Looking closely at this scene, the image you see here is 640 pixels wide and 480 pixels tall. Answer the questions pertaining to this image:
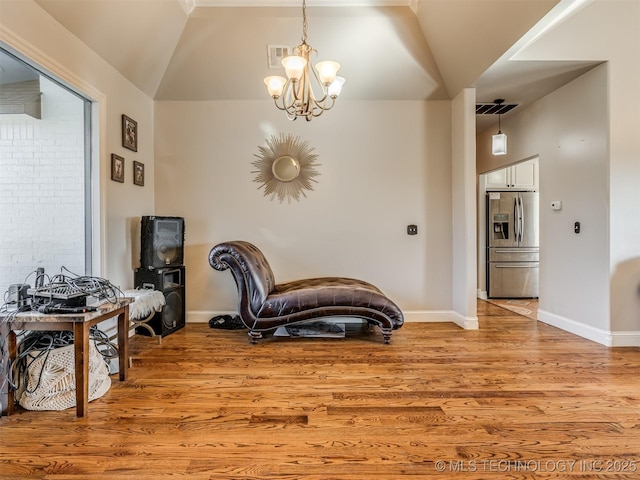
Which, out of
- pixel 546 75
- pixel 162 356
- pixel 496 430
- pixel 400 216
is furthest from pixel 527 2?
pixel 162 356

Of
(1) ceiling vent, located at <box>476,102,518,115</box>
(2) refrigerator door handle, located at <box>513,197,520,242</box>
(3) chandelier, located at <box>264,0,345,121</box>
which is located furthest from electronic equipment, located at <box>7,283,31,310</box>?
(2) refrigerator door handle, located at <box>513,197,520,242</box>

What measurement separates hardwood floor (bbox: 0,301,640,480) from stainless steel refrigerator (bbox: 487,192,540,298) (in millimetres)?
2416

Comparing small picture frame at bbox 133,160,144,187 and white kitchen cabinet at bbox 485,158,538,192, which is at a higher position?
white kitchen cabinet at bbox 485,158,538,192

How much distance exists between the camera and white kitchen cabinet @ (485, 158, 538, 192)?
5.18m

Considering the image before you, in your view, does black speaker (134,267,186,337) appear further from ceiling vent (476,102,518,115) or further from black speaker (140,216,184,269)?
ceiling vent (476,102,518,115)

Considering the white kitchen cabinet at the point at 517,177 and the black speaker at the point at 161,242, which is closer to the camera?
the black speaker at the point at 161,242

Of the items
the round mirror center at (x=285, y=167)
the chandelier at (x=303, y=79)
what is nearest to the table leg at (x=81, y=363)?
the chandelier at (x=303, y=79)

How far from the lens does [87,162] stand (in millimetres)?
2785

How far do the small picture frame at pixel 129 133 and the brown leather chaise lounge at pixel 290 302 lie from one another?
4.64ft

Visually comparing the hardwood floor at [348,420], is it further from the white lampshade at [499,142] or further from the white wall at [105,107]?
the white lampshade at [499,142]

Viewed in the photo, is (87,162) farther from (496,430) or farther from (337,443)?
(496,430)

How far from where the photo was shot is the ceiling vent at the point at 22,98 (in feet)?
6.92

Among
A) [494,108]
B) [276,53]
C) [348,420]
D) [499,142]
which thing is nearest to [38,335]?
[348,420]

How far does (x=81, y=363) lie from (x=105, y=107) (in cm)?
221
